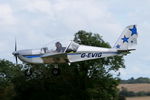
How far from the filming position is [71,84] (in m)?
63.8

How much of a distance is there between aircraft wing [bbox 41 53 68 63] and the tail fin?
565cm

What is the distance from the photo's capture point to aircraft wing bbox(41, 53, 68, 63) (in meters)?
34.5

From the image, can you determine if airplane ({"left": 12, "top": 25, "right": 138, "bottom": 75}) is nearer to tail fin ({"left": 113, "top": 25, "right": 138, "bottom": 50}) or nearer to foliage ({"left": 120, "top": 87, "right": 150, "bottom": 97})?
tail fin ({"left": 113, "top": 25, "right": 138, "bottom": 50})

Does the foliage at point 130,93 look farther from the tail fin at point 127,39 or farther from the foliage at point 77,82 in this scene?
the tail fin at point 127,39

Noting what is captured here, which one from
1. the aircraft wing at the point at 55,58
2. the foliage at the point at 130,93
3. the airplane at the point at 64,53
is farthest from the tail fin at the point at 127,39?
the foliage at the point at 130,93

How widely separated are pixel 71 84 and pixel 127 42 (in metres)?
26.5

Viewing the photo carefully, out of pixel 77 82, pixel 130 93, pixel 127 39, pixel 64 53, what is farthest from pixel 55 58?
pixel 130 93

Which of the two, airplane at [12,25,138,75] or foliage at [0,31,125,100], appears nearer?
airplane at [12,25,138,75]

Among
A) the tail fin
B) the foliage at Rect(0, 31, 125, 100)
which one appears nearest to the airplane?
the tail fin

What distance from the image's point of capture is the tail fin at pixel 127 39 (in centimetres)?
3812

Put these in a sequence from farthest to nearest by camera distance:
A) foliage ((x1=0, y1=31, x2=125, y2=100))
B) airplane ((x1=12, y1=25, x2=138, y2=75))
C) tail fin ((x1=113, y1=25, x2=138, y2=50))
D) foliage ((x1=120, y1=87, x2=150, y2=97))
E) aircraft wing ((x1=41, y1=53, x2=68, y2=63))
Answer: foliage ((x1=120, y1=87, x2=150, y2=97)), foliage ((x1=0, y1=31, x2=125, y2=100)), tail fin ((x1=113, y1=25, x2=138, y2=50)), airplane ((x1=12, y1=25, x2=138, y2=75)), aircraft wing ((x1=41, y1=53, x2=68, y2=63))

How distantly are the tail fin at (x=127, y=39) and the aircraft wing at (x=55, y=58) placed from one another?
18.5 feet

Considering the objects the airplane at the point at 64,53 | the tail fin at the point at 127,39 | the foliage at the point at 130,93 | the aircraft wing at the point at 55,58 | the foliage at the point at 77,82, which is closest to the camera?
the aircraft wing at the point at 55,58

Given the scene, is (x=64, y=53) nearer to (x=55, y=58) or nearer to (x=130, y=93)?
(x=55, y=58)
